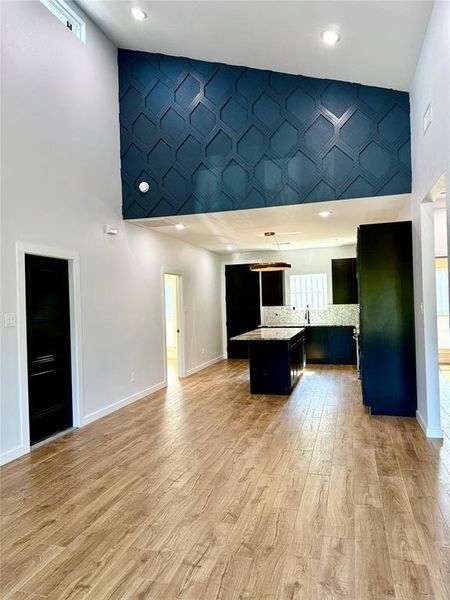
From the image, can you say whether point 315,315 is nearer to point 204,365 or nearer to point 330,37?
point 204,365

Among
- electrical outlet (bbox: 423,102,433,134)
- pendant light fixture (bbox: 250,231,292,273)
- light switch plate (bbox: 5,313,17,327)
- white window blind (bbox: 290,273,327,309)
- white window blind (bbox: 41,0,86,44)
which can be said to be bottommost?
light switch plate (bbox: 5,313,17,327)

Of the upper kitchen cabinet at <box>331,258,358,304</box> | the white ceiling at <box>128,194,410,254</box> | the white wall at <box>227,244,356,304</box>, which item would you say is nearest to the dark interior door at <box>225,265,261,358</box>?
the white wall at <box>227,244,356,304</box>

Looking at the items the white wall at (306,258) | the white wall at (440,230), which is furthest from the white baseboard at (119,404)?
the white wall at (440,230)

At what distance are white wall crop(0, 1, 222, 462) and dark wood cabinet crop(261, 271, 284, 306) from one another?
125 inches

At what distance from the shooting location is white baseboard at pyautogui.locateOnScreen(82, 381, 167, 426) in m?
4.79

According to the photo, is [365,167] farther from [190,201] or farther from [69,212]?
[69,212]

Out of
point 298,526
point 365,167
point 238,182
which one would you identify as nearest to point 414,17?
point 365,167

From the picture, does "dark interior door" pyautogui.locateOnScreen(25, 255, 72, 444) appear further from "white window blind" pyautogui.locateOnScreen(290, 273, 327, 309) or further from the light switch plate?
"white window blind" pyautogui.locateOnScreen(290, 273, 327, 309)

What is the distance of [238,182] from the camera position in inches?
201

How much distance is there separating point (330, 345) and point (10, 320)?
21.4 ft

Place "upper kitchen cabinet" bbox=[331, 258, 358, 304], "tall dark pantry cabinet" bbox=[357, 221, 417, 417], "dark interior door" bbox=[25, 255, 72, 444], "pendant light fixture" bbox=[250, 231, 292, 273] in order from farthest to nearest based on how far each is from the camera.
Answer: "upper kitchen cabinet" bbox=[331, 258, 358, 304], "pendant light fixture" bbox=[250, 231, 292, 273], "tall dark pantry cabinet" bbox=[357, 221, 417, 417], "dark interior door" bbox=[25, 255, 72, 444]

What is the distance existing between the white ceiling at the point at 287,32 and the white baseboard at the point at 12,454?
4.57 metres

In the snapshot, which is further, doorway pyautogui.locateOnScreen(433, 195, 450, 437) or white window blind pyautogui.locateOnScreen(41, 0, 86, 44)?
doorway pyautogui.locateOnScreen(433, 195, 450, 437)

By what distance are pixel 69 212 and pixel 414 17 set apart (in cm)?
380
